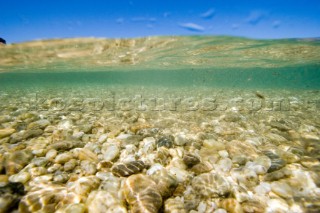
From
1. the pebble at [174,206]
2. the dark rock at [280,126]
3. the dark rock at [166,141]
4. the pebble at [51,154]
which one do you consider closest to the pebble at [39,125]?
the pebble at [51,154]

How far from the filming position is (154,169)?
111 inches

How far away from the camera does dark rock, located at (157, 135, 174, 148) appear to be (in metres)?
3.58

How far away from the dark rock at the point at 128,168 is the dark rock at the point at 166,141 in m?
0.78

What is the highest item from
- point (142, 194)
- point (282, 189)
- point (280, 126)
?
point (142, 194)

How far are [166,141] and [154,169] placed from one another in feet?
3.06

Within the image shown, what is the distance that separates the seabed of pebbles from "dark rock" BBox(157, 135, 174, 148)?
0.07 ft

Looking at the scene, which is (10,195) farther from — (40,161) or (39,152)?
(39,152)

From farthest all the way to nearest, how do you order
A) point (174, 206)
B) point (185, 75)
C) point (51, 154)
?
point (185, 75), point (51, 154), point (174, 206)

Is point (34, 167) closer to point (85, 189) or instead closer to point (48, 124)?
point (85, 189)

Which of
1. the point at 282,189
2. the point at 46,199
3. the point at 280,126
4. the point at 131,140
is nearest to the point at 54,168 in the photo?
the point at 46,199

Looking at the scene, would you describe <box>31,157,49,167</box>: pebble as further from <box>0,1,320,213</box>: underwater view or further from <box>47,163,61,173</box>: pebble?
<box>47,163,61,173</box>: pebble

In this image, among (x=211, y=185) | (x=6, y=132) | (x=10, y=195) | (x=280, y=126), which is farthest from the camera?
(x=280, y=126)

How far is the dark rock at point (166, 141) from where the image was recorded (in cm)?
358

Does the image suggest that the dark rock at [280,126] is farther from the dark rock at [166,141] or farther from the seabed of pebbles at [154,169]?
the dark rock at [166,141]
